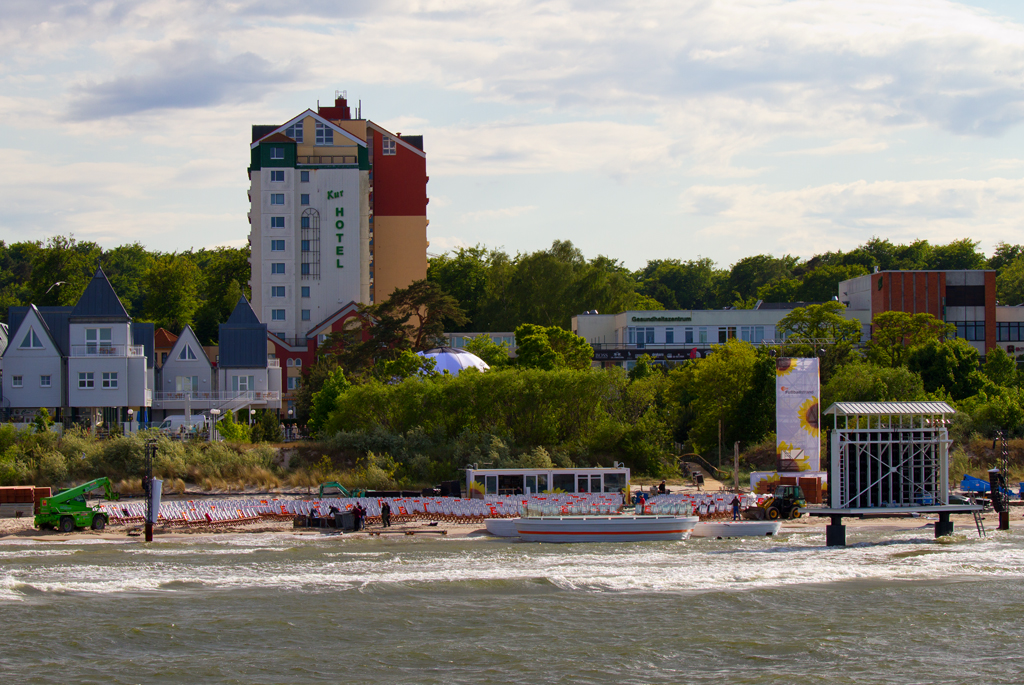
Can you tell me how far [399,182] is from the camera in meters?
104

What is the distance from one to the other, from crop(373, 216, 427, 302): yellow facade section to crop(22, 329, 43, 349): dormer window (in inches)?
1558

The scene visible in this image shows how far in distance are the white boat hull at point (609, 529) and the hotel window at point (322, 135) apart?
211 feet

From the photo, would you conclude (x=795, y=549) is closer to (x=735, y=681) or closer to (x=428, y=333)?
(x=735, y=681)

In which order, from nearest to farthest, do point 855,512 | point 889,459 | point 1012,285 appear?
point 855,512 < point 889,459 < point 1012,285

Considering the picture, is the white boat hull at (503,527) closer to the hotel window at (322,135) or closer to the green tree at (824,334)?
the green tree at (824,334)

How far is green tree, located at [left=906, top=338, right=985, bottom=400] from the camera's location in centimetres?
6969

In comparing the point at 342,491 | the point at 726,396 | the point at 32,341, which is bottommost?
the point at 342,491

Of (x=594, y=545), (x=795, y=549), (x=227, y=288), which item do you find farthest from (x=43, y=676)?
(x=227, y=288)

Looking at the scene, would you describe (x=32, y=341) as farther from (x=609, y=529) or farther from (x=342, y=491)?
(x=609, y=529)

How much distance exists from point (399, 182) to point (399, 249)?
21.3ft

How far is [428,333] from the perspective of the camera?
8081 cm

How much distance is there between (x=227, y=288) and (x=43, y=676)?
88561 millimetres

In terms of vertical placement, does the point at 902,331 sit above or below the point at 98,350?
above

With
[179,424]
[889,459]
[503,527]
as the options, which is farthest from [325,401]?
[889,459]
